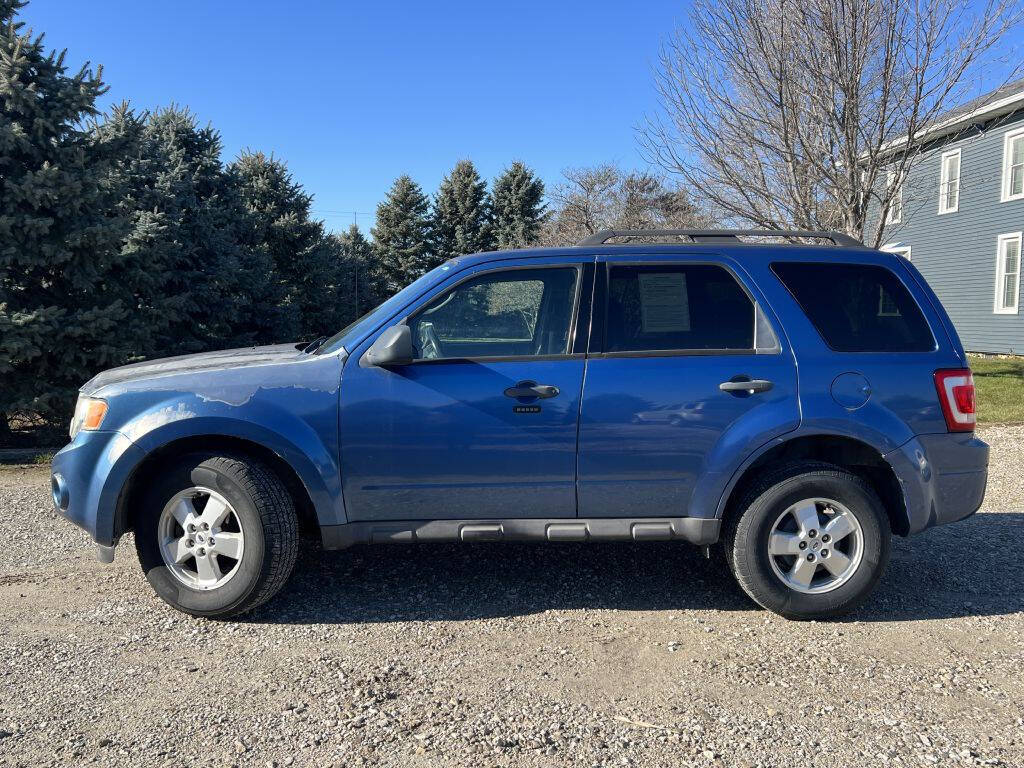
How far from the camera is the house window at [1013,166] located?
725 inches

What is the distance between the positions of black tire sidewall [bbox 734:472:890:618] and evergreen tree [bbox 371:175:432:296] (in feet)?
132

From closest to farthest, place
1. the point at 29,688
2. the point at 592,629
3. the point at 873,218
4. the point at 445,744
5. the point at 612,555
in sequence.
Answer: the point at 445,744 < the point at 29,688 < the point at 592,629 < the point at 612,555 < the point at 873,218

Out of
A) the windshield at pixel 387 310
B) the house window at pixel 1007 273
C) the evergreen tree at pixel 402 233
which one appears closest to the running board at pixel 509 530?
the windshield at pixel 387 310

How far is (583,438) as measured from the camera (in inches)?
159

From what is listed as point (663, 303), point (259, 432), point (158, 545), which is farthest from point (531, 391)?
point (158, 545)

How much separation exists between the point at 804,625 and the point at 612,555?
1.42 m

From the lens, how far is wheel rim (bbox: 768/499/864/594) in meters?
4.12

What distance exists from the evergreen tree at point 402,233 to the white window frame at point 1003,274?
2943 centimetres

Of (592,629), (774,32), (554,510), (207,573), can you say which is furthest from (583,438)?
(774,32)

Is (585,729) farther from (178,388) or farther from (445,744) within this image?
(178,388)

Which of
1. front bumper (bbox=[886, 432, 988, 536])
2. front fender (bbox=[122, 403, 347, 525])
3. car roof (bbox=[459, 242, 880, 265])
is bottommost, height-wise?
front bumper (bbox=[886, 432, 988, 536])

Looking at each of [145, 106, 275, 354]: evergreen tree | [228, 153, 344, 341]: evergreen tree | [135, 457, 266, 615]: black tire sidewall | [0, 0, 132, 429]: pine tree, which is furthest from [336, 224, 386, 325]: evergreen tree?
[135, 457, 266, 615]: black tire sidewall

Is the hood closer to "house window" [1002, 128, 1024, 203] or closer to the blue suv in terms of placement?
the blue suv

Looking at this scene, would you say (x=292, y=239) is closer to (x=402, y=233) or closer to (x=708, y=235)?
(x=708, y=235)
